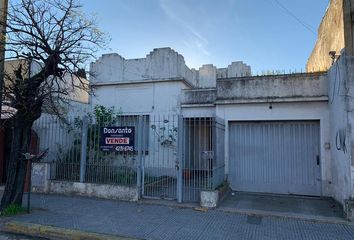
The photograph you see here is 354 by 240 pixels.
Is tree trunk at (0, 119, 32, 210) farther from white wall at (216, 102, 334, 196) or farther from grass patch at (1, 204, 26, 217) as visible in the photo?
white wall at (216, 102, 334, 196)

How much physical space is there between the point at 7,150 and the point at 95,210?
595 cm

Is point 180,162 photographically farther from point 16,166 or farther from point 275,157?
point 16,166

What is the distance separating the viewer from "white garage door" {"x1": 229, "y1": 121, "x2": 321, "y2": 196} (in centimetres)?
949

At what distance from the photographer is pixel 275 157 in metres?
9.84

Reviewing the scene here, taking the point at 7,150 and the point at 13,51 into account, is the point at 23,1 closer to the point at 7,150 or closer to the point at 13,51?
the point at 13,51

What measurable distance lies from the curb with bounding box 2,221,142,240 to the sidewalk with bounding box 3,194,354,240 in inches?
6.9

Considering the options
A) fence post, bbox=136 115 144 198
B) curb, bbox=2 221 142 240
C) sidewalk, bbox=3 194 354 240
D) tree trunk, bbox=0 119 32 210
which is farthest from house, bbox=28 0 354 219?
curb, bbox=2 221 142 240

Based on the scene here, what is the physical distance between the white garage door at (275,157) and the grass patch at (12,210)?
6.74 meters

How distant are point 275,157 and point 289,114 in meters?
1.57

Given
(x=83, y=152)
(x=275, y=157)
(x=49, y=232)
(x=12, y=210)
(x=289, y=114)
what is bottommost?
(x=49, y=232)

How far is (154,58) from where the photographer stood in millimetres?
12805

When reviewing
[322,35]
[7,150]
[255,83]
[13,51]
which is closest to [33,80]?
[13,51]

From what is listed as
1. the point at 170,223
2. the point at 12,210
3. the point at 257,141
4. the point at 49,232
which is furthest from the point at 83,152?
the point at 257,141

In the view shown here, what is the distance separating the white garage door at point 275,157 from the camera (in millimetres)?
9492
